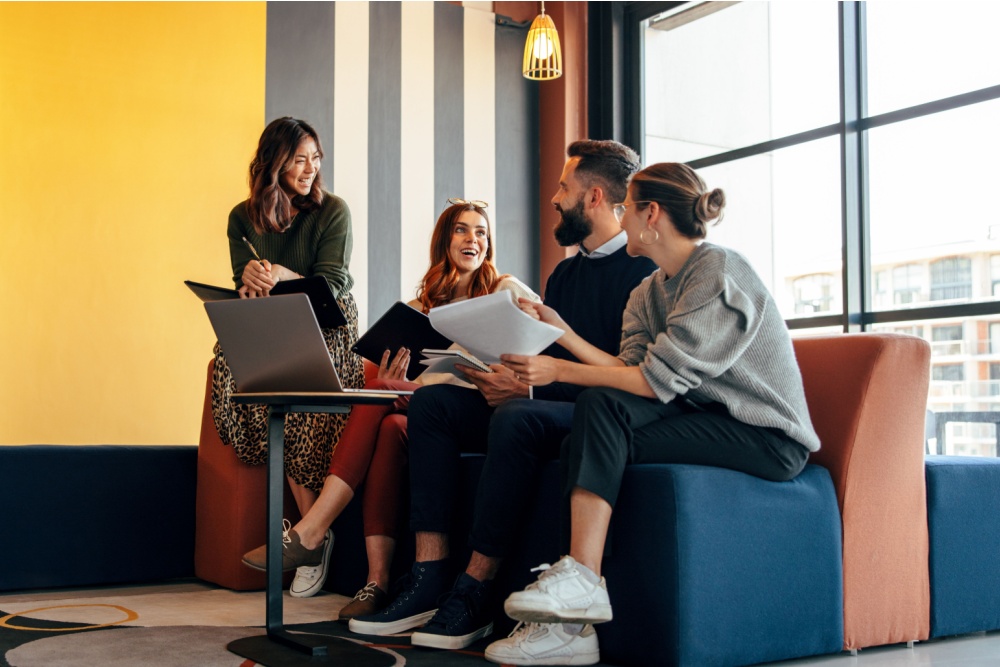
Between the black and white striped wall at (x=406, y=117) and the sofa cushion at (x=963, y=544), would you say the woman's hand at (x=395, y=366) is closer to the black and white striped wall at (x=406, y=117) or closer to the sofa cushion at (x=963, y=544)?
the sofa cushion at (x=963, y=544)

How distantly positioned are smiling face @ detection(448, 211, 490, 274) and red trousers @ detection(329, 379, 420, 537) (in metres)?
0.56

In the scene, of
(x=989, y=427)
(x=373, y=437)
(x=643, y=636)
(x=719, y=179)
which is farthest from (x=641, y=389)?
(x=719, y=179)

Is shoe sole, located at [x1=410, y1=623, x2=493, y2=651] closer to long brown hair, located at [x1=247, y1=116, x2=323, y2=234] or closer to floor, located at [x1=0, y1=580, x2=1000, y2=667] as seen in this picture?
floor, located at [x1=0, y1=580, x2=1000, y2=667]

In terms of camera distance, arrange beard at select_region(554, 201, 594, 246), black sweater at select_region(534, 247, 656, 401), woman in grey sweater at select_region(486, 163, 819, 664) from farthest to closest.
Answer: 1. beard at select_region(554, 201, 594, 246)
2. black sweater at select_region(534, 247, 656, 401)
3. woman in grey sweater at select_region(486, 163, 819, 664)

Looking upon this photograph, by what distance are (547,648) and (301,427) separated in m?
1.29

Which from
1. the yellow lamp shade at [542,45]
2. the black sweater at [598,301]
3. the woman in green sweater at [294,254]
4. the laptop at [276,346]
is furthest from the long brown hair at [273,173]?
the yellow lamp shade at [542,45]

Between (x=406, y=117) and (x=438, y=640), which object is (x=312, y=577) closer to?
(x=438, y=640)

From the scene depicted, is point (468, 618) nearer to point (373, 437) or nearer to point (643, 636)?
point (643, 636)

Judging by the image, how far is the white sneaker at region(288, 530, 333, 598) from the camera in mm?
3020

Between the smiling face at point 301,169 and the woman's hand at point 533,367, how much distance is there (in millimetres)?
1241

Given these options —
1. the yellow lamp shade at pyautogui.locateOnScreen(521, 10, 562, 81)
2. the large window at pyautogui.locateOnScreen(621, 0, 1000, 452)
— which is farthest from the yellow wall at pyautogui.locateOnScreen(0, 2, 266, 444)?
the large window at pyautogui.locateOnScreen(621, 0, 1000, 452)

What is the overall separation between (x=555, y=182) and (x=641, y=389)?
11.6 ft

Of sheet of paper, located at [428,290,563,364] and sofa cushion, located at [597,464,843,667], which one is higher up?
sheet of paper, located at [428,290,563,364]

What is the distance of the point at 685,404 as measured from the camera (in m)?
2.19
